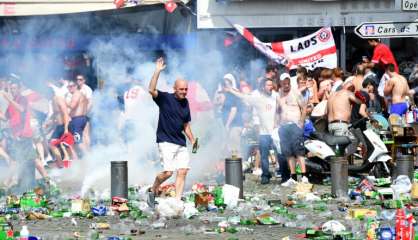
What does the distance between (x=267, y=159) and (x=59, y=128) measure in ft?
15.3

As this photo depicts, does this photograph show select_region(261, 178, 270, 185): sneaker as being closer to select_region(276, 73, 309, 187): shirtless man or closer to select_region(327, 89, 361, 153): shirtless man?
select_region(276, 73, 309, 187): shirtless man

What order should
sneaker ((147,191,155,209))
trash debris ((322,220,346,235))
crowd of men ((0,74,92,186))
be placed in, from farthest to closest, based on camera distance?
1. crowd of men ((0,74,92,186))
2. sneaker ((147,191,155,209))
3. trash debris ((322,220,346,235))

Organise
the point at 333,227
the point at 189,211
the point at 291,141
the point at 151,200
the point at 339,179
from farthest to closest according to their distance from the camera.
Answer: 1. the point at 291,141
2. the point at 339,179
3. the point at 151,200
4. the point at 189,211
5. the point at 333,227

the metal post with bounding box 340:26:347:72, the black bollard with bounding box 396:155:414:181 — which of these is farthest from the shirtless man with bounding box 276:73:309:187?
the metal post with bounding box 340:26:347:72

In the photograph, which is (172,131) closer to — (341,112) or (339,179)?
(339,179)

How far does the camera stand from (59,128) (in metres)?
→ 21.7

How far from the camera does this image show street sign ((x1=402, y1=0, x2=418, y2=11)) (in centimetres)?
1502

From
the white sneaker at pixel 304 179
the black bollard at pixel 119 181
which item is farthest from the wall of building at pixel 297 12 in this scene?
the black bollard at pixel 119 181

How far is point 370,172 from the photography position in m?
18.6

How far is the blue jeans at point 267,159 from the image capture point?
60.4 ft

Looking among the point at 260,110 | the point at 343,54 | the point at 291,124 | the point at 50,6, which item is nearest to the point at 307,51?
the point at 343,54

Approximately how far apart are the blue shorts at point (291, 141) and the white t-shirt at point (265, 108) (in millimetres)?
518

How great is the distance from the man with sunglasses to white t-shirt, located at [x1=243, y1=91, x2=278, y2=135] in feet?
11.9

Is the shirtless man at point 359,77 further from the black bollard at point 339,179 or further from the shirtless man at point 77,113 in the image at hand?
the black bollard at point 339,179
